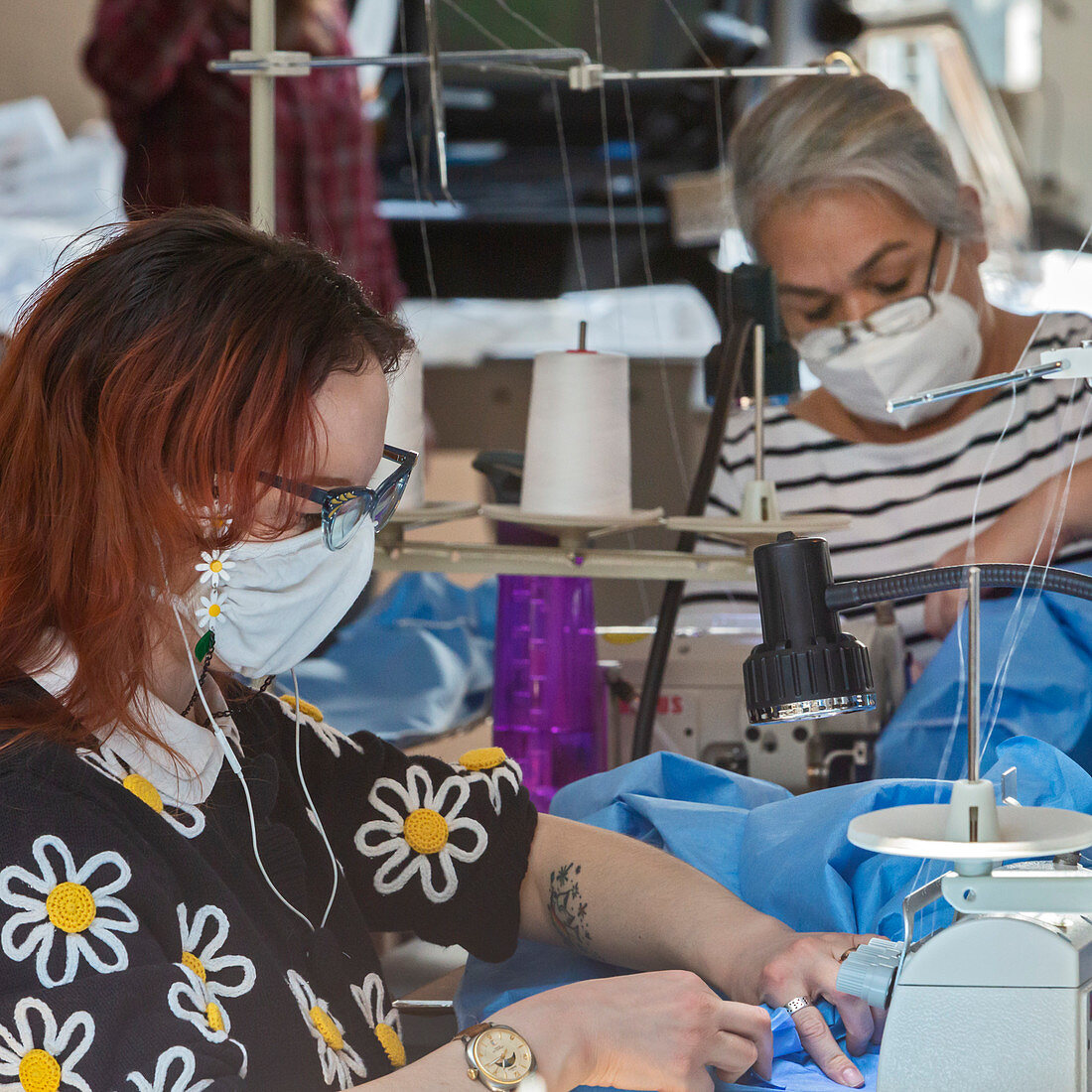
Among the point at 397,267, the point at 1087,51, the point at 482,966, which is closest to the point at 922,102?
the point at 1087,51

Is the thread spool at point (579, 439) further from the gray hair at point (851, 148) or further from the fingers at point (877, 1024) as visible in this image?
the fingers at point (877, 1024)

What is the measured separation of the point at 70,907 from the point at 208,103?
1598 mm

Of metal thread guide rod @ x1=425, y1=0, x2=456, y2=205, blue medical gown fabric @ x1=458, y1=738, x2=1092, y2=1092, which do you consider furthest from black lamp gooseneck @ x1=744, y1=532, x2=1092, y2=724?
metal thread guide rod @ x1=425, y1=0, x2=456, y2=205

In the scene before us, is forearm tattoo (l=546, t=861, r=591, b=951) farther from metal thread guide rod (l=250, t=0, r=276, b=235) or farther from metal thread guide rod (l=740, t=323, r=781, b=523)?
metal thread guide rod (l=250, t=0, r=276, b=235)

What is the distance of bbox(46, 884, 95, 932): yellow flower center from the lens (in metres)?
0.65

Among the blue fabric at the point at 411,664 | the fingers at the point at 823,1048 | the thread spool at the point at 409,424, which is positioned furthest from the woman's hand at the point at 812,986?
the blue fabric at the point at 411,664

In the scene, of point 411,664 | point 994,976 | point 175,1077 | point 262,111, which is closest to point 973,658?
point 994,976

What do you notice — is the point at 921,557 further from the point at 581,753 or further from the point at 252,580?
the point at 252,580

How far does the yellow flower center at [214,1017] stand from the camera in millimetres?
688

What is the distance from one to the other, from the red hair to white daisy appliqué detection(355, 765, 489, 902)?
9.6 inches

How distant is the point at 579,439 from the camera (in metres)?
1.22

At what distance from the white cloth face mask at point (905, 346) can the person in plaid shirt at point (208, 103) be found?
0.75m

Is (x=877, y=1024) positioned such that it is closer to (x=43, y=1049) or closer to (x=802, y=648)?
(x=802, y=648)

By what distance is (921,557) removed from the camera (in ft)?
5.18
